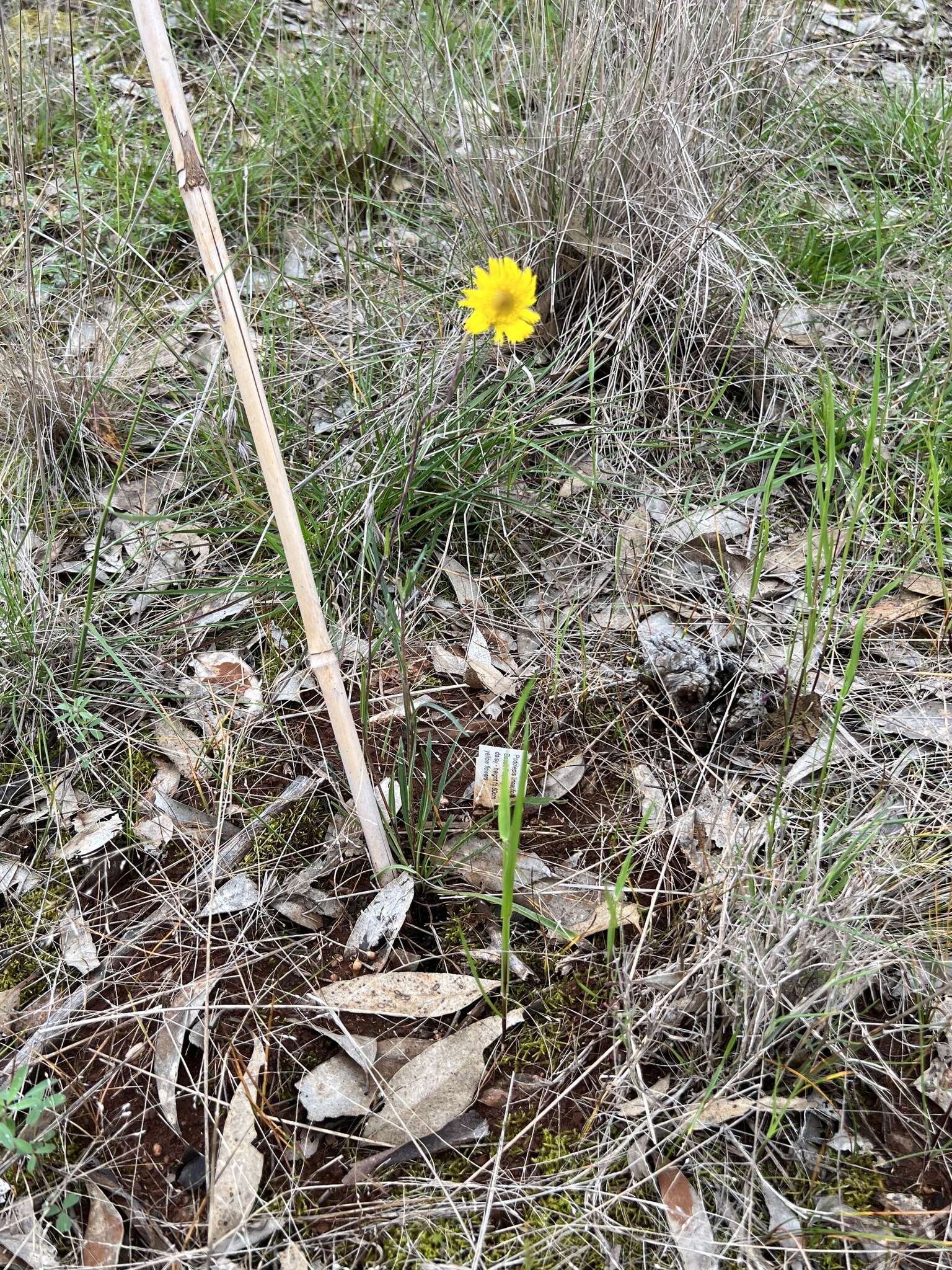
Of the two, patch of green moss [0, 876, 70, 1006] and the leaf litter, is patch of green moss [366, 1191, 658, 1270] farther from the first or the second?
patch of green moss [0, 876, 70, 1006]

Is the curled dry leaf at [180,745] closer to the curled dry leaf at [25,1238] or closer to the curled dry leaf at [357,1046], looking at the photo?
the curled dry leaf at [357,1046]

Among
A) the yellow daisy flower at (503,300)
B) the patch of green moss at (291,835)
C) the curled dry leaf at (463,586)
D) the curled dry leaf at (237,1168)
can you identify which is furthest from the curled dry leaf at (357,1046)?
the yellow daisy flower at (503,300)

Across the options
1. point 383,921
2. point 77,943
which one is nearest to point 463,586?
point 383,921

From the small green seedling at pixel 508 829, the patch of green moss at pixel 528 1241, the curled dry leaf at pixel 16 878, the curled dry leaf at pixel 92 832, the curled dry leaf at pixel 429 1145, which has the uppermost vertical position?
the small green seedling at pixel 508 829

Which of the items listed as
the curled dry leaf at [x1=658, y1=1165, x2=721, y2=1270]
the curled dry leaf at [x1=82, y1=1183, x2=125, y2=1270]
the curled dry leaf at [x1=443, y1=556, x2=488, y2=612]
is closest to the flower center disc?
the curled dry leaf at [x1=443, y1=556, x2=488, y2=612]

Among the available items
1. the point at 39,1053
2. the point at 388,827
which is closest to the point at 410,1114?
the point at 388,827
